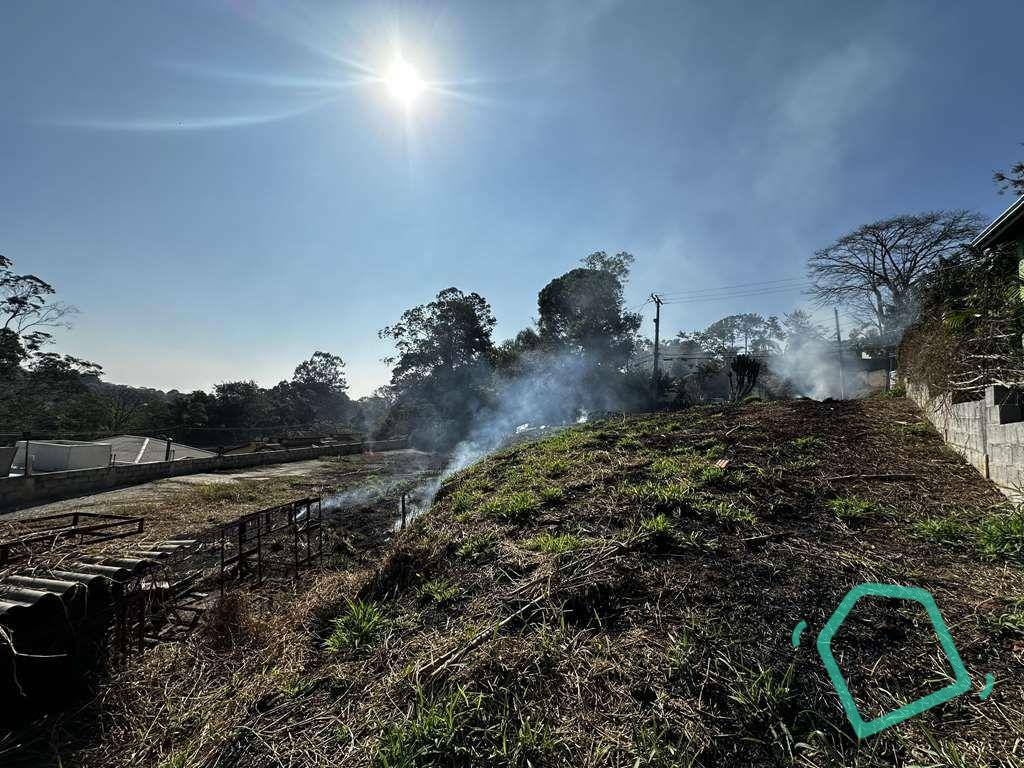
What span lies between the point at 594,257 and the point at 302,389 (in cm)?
4868

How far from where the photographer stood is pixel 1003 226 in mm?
6988

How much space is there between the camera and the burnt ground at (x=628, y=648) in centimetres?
215

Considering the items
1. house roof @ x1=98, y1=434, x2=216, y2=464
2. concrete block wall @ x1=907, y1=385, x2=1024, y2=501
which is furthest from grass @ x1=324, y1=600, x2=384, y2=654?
house roof @ x1=98, y1=434, x2=216, y2=464

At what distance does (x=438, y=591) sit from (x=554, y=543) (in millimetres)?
1208

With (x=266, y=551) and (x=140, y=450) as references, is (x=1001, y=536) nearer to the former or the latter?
(x=266, y=551)

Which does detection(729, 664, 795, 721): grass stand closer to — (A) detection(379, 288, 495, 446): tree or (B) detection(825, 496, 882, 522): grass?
(B) detection(825, 496, 882, 522): grass

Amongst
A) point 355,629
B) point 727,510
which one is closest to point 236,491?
point 355,629

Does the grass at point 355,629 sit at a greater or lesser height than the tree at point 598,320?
lesser

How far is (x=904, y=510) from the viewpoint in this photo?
14.0 feet

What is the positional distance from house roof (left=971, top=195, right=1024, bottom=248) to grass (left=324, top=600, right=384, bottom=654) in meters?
10.8

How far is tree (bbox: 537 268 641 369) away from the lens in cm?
3291

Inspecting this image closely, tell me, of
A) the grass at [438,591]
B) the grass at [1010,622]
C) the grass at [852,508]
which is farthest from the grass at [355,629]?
the grass at [852,508]

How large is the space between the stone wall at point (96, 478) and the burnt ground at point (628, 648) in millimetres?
13966

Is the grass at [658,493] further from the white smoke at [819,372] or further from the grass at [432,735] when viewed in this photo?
the white smoke at [819,372]
